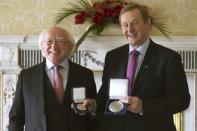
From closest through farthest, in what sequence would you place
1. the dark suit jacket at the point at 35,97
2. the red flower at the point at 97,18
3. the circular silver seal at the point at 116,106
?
1. the circular silver seal at the point at 116,106
2. the dark suit jacket at the point at 35,97
3. the red flower at the point at 97,18

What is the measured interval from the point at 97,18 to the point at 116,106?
138cm

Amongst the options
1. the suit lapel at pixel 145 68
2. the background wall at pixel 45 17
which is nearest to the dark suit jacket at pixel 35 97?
the suit lapel at pixel 145 68

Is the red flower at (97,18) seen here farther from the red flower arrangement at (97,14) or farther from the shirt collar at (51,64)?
the shirt collar at (51,64)

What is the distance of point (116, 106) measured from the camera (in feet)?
5.59

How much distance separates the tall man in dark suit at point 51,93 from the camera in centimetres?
189

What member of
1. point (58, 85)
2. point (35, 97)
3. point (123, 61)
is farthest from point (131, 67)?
point (35, 97)

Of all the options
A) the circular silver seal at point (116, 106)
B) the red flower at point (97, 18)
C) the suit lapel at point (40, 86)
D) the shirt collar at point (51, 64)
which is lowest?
the circular silver seal at point (116, 106)

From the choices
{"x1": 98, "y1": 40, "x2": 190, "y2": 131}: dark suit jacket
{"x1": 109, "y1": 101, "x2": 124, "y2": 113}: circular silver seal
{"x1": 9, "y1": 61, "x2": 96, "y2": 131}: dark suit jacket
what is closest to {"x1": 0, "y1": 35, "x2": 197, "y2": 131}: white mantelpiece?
{"x1": 9, "y1": 61, "x2": 96, "y2": 131}: dark suit jacket

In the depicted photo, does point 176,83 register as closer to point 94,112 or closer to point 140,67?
point 140,67

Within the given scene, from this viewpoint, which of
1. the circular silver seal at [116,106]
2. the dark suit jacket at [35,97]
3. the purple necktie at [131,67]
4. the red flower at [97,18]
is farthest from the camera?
the red flower at [97,18]

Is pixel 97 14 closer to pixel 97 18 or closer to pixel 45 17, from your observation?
pixel 97 18

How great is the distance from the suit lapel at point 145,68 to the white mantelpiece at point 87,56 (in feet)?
3.84

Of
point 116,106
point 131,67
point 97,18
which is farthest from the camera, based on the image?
point 97,18

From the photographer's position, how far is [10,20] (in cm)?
320
